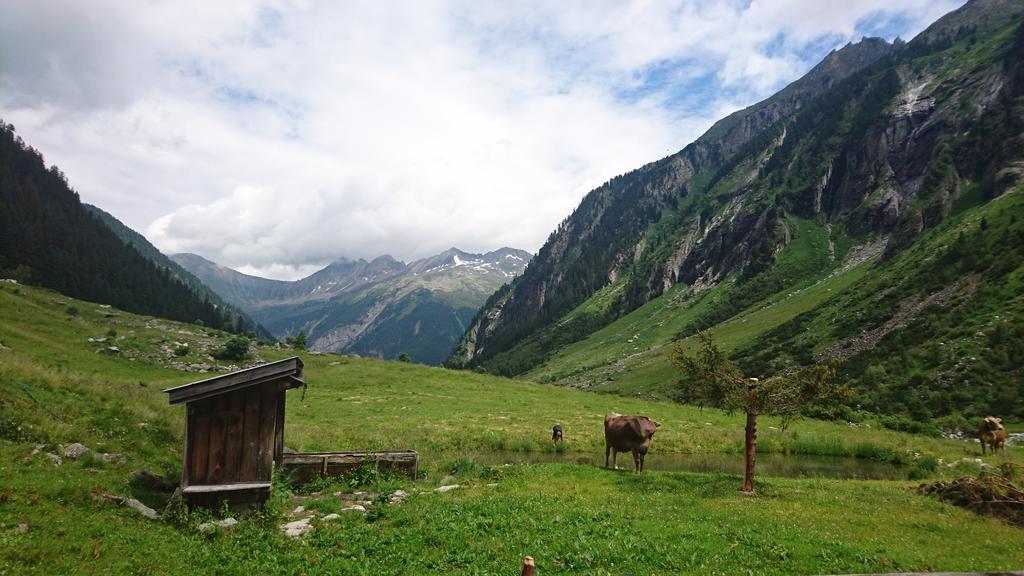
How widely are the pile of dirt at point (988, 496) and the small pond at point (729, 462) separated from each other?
950cm

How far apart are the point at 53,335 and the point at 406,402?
4498cm

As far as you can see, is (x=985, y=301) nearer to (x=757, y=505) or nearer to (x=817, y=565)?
(x=757, y=505)

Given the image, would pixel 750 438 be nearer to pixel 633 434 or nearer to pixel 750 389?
pixel 750 389

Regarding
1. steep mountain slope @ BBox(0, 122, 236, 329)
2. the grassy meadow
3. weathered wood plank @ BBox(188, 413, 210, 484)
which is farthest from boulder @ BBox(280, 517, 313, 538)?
steep mountain slope @ BBox(0, 122, 236, 329)

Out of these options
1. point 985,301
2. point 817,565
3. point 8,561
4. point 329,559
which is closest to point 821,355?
point 985,301

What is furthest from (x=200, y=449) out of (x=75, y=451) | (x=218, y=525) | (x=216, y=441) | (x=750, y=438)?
(x=750, y=438)

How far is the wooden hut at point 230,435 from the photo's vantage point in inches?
644

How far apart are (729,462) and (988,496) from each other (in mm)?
15894

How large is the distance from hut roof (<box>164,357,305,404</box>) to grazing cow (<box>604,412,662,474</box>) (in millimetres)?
17354

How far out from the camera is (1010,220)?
87875 mm

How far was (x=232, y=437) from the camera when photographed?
17203 mm

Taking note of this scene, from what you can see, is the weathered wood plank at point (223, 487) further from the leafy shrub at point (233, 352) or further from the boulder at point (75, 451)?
the leafy shrub at point (233, 352)

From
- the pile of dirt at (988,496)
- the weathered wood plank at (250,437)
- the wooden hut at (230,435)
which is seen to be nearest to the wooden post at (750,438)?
the pile of dirt at (988,496)

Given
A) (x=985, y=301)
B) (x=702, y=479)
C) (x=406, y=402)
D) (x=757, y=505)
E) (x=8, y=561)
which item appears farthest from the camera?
(x=985, y=301)
